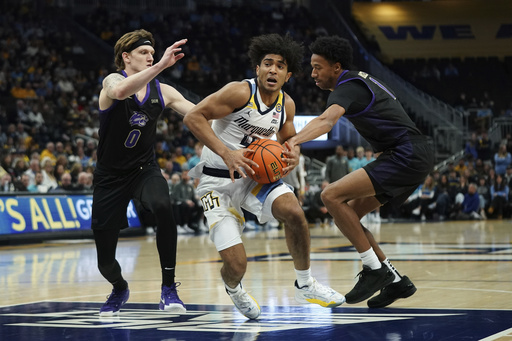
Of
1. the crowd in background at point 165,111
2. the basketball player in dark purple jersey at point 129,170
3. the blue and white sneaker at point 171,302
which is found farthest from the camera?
the crowd in background at point 165,111

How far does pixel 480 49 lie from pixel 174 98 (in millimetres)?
30219

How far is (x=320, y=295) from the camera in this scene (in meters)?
5.70

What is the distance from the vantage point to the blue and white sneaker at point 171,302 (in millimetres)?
5785

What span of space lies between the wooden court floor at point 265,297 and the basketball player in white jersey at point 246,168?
316mm

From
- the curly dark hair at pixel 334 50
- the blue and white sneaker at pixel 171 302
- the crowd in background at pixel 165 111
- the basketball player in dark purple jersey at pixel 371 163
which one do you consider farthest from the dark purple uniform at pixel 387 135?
the crowd in background at pixel 165 111

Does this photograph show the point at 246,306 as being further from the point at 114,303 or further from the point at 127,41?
the point at 127,41

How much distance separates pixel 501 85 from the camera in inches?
1238

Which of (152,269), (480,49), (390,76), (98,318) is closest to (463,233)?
(152,269)

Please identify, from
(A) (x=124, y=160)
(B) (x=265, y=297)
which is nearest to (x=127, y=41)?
(A) (x=124, y=160)

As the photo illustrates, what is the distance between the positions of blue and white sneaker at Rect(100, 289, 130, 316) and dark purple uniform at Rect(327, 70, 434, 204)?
2.06 metres

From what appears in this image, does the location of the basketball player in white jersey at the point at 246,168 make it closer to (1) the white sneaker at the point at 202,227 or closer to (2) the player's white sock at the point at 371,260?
(2) the player's white sock at the point at 371,260

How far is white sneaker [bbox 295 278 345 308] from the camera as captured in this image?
567cm

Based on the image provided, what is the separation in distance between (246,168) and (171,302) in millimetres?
1161

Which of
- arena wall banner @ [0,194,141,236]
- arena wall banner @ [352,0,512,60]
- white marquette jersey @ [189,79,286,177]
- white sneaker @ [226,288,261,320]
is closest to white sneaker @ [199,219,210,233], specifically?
arena wall banner @ [0,194,141,236]
